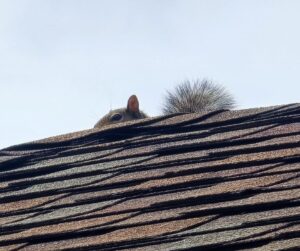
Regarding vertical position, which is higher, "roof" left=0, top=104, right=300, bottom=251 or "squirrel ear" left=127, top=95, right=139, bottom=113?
"squirrel ear" left=127, top=95, right=139, bottom=113

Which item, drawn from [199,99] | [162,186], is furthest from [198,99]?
[162,186]

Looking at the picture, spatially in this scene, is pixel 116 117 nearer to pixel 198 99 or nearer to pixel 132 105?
pixel 132 105

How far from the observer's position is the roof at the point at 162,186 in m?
4.64

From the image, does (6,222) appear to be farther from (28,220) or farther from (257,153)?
(257,153)

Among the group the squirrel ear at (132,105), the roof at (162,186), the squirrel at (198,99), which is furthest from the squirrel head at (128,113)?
the roof at (162,186)

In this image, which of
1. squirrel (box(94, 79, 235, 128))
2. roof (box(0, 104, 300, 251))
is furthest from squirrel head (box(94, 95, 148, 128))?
roof (box(0, 104, 300, 251))

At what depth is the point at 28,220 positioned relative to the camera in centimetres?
532

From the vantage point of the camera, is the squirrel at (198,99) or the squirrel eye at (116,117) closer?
the squirrel at (198,99)

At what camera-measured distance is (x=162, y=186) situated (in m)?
5.39

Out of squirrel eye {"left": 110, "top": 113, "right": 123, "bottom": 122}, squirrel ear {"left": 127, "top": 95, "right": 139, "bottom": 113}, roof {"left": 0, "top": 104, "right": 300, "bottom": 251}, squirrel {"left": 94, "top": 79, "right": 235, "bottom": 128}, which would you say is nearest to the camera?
roof {"left": 0, "top": 104, "right": 300, "bottom": 251}

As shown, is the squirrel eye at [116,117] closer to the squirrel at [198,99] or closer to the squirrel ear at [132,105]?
the squirrel ear at [132,105]

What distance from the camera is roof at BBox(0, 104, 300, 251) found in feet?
15.2

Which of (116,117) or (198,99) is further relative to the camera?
(116,117)

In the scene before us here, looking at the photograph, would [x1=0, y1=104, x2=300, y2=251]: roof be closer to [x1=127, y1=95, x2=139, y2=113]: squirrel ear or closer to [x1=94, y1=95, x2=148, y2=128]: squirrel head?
[x1=94, y1=95, x2=148, y2=128]: squirrel head
